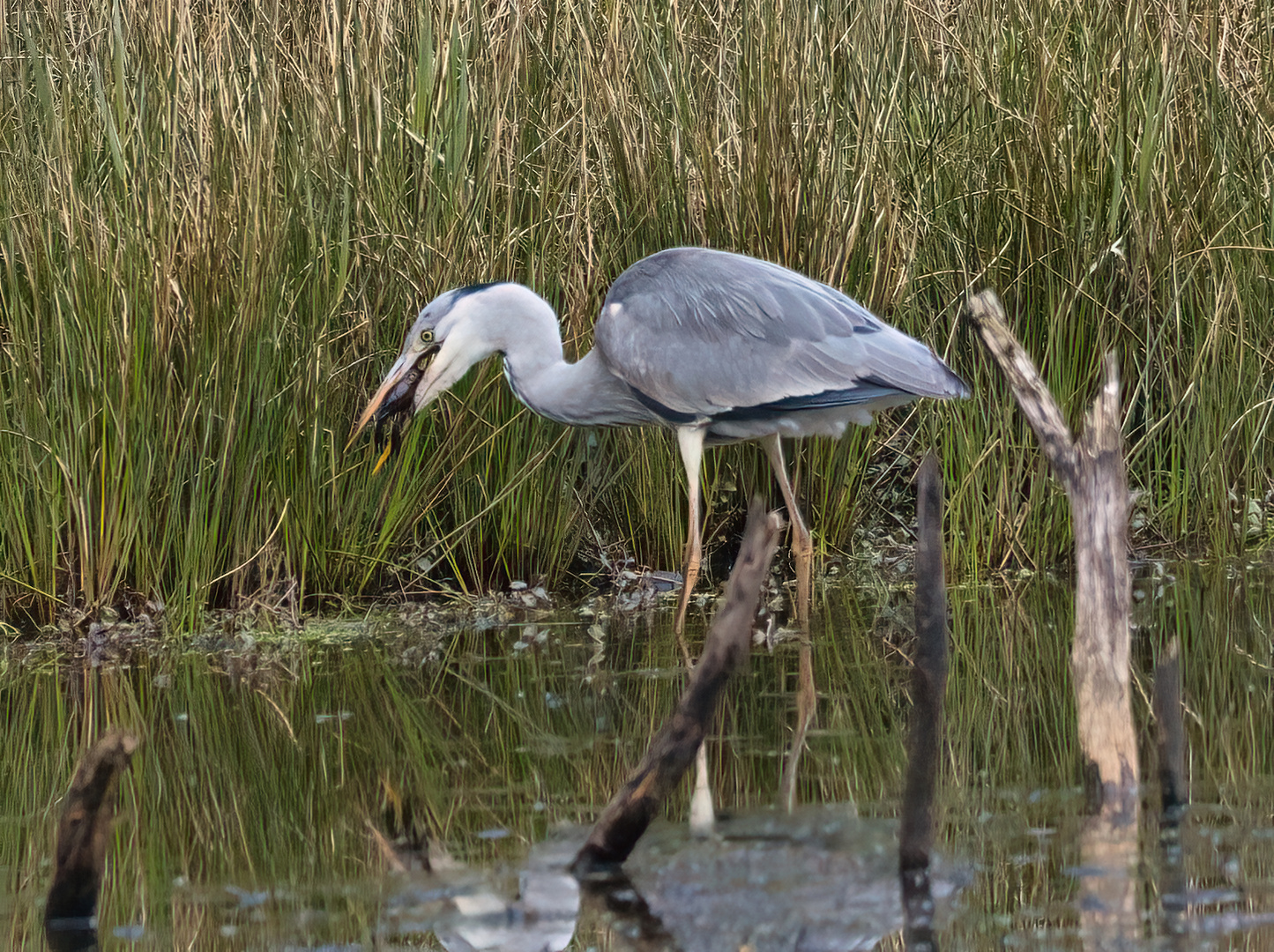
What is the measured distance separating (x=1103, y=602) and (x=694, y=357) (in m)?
2.40

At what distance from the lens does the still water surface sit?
2.97 metres

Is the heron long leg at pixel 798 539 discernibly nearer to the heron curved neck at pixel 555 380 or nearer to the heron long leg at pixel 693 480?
the heron long leg at pixel 693 480

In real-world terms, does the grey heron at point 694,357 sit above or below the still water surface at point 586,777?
above

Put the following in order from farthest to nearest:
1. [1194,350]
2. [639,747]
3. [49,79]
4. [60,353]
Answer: [1194,350], [49,79], [60,353], [639,747]

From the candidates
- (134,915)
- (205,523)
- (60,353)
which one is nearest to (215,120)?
(60,353)

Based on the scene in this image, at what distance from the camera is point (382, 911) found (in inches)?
122

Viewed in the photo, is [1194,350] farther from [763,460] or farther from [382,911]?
[382,911]

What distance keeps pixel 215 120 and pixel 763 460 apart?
236 centimetres

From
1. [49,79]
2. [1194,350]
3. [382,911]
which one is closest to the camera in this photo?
[382,911]

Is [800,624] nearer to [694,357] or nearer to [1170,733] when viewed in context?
[694,357]

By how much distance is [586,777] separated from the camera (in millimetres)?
4043

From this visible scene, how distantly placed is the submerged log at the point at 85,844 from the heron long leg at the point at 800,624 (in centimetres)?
157

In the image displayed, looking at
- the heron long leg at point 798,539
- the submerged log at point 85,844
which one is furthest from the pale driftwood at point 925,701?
the heron long leg at point 798,539

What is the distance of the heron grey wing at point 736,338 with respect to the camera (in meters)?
5.34
